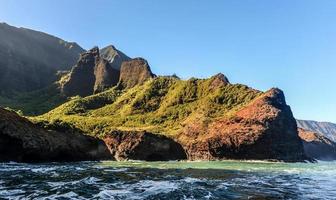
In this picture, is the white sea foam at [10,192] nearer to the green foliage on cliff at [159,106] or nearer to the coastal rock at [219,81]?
the green foliage on cliff at [159,106]

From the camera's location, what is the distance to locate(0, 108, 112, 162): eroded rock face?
241 ft

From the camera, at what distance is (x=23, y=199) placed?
1027 inches

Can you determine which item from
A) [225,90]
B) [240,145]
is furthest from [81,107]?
[240,145]

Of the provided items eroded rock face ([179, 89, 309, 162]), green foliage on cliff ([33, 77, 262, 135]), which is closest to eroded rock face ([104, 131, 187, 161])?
eroded rock face ([179, 89, 309, 162])

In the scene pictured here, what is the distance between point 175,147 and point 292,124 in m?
38.5

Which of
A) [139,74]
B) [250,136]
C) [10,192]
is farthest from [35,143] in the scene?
[139,74]

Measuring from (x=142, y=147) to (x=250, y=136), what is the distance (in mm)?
30249

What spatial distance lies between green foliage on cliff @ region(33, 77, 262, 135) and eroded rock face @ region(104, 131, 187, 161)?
33.4 ft

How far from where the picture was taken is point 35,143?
79.3m

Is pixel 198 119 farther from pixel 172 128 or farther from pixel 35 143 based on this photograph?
pixel 35 143

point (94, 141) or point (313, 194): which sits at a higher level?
point (94, 141)

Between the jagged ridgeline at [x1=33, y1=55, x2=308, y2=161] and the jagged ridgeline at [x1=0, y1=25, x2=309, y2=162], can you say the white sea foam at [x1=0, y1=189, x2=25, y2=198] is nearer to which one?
the jagged ridgeline at [x1=0, y1=25, x2=309, y2=162]

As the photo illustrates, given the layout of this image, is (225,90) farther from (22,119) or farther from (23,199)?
(23,199)

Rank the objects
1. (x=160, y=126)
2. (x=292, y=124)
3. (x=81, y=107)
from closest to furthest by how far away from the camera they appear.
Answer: (x=292, y=124)
(x=160, y=126)
(x=81, y=107)
